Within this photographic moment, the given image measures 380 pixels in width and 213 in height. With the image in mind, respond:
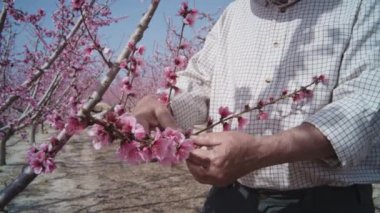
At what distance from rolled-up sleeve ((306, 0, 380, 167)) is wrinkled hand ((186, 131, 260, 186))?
0.26 m

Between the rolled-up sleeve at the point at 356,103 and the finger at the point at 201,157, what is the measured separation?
37 cm

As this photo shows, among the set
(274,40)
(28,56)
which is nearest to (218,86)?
(274,40)

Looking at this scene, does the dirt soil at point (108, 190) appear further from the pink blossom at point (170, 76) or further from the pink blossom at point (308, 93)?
the pink blossom at point (308, 93)

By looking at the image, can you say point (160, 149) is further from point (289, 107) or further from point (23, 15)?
point (23, 15)

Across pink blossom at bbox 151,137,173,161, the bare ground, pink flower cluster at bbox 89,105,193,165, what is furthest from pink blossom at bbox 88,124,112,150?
the bare ground

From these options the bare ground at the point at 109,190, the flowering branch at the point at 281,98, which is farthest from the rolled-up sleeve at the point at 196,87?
the bare ground at the point at 109,190

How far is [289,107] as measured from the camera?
1378mm

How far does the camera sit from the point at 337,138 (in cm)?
110

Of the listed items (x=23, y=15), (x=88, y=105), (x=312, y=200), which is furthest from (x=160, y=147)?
(x=23, y=15)

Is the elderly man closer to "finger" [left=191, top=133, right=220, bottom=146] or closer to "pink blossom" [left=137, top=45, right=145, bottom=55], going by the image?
"finger" [left=191, top=133, right=220, bottom=146]

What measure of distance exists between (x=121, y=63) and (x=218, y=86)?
44cm

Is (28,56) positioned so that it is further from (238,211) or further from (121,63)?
(238,211)

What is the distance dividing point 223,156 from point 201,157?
6cm

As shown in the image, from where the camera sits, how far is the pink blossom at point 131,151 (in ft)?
3.01
